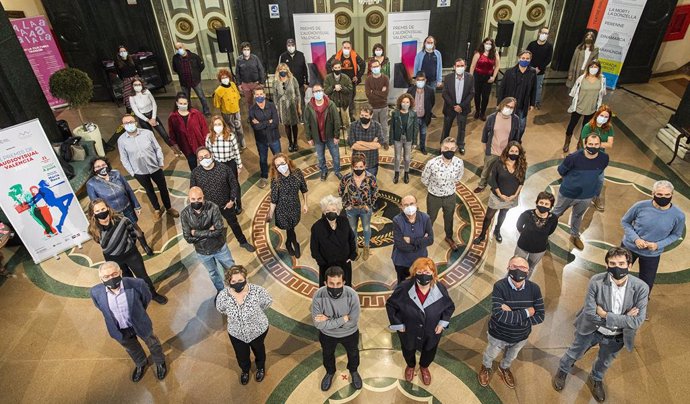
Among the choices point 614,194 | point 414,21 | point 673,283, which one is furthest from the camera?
point 414,21

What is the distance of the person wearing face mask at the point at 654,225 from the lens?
4695 mm

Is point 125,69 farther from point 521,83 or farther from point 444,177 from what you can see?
point 521,83

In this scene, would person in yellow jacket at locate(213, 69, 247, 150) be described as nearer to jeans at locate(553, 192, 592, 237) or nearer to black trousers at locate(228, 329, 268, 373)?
black trousers at locate(228, 329, 268, 373)

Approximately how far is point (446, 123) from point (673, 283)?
14.2ft

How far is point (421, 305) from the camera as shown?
160 inches

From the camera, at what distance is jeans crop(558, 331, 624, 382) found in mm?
4230

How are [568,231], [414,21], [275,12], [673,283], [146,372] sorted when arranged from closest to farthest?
1. [146,372]
2. [673,283]
3. [568,231]
4. [414,21]
5. [275,12]

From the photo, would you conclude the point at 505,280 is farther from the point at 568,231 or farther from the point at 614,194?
the point at 614,194

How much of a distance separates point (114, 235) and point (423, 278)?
3.47 metres

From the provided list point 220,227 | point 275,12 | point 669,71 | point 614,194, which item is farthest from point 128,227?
point 669,71

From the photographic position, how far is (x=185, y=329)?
553 cm

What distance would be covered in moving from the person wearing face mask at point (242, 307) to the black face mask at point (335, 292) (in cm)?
62

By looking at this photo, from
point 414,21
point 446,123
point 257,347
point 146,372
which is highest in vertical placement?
point 414,21

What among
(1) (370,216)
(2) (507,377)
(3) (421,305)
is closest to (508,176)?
(1) (370,216)
